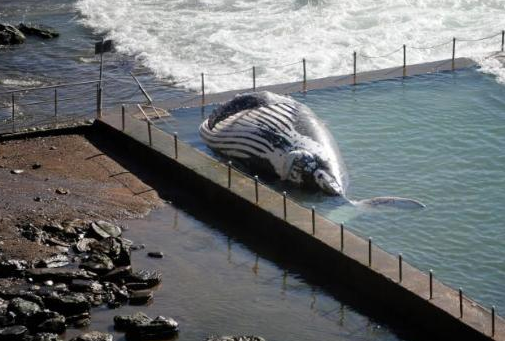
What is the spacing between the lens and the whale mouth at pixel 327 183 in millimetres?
28766

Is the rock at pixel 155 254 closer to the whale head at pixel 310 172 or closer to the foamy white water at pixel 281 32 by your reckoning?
the whale head at pixel 310 172

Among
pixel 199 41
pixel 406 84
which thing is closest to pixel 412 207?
pixel 406 84

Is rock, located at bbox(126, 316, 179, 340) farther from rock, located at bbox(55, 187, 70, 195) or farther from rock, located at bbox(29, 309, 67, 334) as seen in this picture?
rock, located at bbox(55, 187, 70, 195)

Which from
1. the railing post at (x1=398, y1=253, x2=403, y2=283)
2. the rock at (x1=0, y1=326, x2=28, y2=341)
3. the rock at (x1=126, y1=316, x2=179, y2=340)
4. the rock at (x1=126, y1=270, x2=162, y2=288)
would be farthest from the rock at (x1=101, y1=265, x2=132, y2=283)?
the railing post at (x1=398, y1=253, x2=403, y2=283)

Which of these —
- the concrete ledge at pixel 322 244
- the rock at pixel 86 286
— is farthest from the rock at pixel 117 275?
the concrete ledge at pixel 322 244

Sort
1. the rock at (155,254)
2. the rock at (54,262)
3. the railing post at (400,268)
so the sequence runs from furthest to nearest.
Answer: the rock at (155,254), the rock at (54,262), the railing post at (400,268)

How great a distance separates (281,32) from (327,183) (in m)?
22.6

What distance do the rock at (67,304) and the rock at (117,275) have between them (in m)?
1.40

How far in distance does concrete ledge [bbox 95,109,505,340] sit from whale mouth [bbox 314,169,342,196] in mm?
1360

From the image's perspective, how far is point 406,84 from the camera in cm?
3778

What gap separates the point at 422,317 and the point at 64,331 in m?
6.03

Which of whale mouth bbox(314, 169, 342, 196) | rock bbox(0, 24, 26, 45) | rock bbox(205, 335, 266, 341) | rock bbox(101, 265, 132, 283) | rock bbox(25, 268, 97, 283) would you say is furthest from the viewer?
rock bbox(0, 24, 26, 45)

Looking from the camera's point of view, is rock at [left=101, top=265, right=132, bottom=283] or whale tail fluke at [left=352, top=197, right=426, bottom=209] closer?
rock at [left=101, top=265, right=132, bottom=283]

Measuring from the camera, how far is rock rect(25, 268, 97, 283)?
2433 cm
